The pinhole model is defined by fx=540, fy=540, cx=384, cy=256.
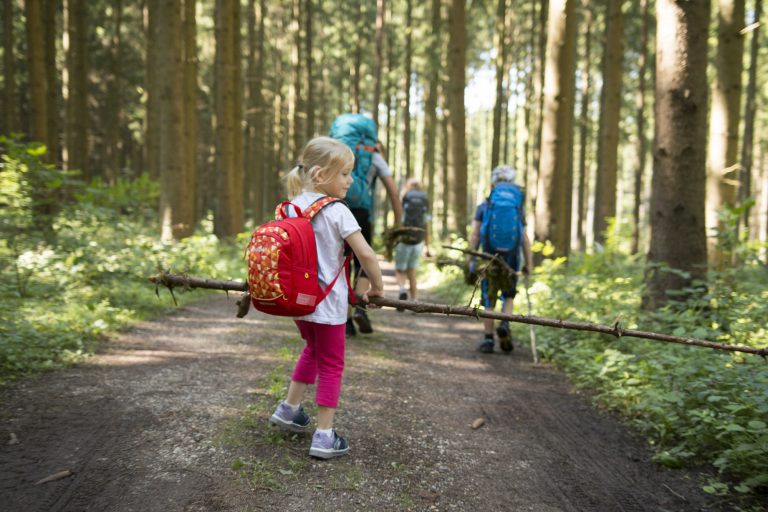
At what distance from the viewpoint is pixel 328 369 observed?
129 inches

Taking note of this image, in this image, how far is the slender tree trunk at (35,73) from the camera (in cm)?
1148

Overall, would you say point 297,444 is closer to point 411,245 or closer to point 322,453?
point 322,453

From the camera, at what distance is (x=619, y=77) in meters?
14.4

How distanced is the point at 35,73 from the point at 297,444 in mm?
11732

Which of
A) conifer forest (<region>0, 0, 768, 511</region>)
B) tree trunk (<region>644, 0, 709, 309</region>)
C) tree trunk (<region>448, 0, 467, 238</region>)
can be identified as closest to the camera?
conifer forest (<region>0, 0, 768, 511</region>)

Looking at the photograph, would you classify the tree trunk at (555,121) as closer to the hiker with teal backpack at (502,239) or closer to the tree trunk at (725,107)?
the tree trunk at (725,107)

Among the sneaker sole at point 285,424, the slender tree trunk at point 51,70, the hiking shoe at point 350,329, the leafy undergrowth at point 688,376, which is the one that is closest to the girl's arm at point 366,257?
the sneaker sole at point 285,424

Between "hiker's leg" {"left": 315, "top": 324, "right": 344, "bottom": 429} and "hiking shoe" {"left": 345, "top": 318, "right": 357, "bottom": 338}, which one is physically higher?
"hiker's leg" {"left": 315, "top": 324, "right": 344, "bottom": 429}

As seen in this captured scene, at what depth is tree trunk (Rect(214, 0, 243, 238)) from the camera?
13328 mm

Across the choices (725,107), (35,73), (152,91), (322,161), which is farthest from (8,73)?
(725,107)

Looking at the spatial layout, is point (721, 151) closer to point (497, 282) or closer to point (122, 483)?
point (497, 282)

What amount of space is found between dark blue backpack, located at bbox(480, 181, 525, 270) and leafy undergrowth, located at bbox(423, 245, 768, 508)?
133 centimetres

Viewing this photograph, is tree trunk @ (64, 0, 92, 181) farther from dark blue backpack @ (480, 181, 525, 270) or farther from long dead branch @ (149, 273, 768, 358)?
long dead branch @ (149, 273, 768, 358)

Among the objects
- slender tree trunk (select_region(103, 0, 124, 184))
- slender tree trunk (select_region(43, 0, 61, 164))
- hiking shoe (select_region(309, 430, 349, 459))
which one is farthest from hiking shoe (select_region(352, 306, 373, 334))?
slender tree trunk (select_region(103, 0, 124, 184))
